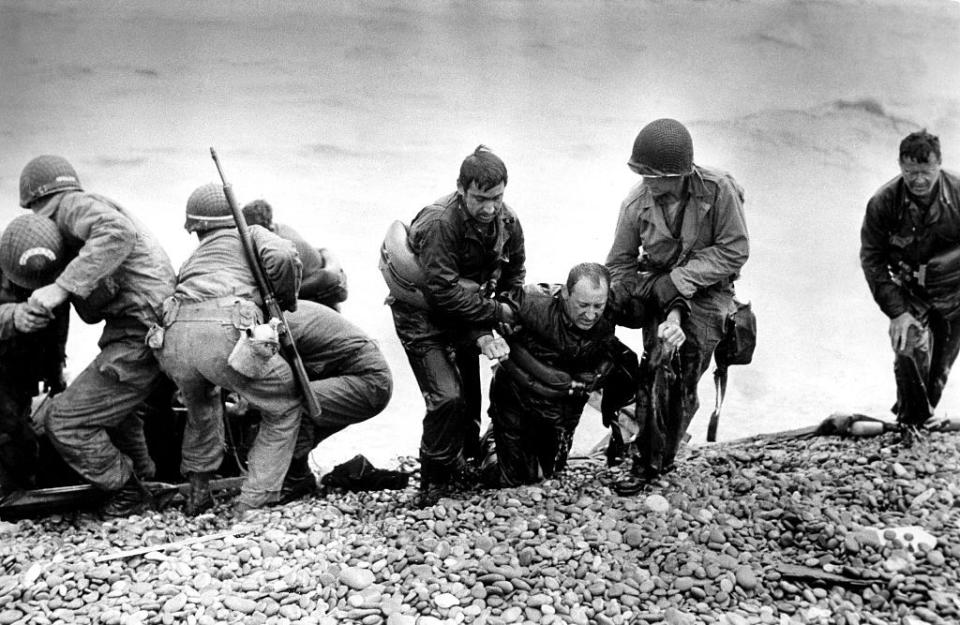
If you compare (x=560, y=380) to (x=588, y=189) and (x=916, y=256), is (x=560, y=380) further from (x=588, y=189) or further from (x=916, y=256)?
(x=588, y=189)

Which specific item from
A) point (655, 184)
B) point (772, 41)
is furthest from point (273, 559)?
point (772, 41)

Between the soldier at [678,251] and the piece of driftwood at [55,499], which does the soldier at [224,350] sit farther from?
the soldier at [678,251]

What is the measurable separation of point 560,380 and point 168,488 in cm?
202

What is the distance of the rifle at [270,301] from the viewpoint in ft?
14.4

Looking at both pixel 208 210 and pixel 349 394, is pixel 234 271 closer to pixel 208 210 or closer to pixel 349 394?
pixel 208 210

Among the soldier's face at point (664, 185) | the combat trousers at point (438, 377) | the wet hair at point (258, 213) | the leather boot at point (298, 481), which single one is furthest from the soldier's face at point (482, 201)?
the leather boot at point (298, 481)

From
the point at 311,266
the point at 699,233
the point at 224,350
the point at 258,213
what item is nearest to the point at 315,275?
the point at 311,266

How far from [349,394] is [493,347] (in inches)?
33.0

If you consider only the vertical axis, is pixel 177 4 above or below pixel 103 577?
above

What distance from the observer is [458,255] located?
439 cm

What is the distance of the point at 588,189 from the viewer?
28.0 ft

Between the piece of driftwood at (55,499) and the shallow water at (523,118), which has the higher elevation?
the shallow water at (523,118)

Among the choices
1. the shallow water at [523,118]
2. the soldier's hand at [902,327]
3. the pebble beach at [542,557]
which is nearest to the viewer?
the pebble beach at [542,557]

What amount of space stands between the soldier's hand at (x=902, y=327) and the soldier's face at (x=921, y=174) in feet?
2.12
